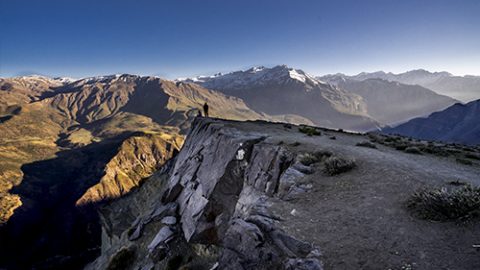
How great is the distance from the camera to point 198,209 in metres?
30.4

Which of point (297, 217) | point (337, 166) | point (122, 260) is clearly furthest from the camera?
point (122, 260)

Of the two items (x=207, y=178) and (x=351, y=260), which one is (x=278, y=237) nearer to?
(x=351, y=260)

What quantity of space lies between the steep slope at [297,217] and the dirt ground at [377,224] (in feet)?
0.13

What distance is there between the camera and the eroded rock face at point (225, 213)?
11.7 metres

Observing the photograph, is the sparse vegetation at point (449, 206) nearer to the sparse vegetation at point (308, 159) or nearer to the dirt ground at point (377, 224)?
the dirt ground at point (377, 224)

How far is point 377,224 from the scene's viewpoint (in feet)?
38.8

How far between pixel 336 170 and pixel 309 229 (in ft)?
25.4

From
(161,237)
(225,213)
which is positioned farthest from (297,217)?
(161,237)

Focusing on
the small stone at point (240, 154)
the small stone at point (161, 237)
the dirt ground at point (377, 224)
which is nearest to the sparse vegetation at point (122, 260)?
the small stone at point (161, 237)

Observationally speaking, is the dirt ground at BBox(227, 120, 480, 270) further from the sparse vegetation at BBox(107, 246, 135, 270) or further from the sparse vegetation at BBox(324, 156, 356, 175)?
the sparse vegetation at BBox(107, 246, 135, 270)

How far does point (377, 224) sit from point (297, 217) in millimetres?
3541

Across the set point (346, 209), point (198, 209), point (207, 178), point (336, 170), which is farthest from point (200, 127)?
point (346, 209)

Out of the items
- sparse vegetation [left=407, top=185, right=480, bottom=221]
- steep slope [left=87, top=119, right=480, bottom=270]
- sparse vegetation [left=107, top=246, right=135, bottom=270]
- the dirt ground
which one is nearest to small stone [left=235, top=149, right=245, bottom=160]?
steep slope [left=87, top=119, right=480, bottom=270]

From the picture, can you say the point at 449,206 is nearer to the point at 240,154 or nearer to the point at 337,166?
the point at 337,166
